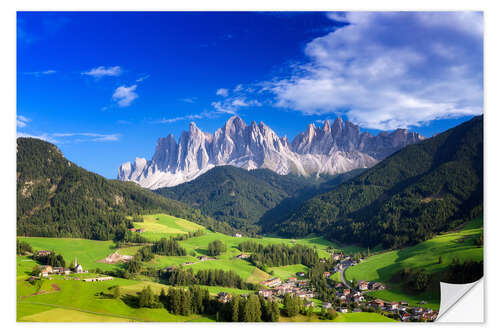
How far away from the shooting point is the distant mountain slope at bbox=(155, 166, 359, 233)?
94.2 metres

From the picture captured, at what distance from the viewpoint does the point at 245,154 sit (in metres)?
168

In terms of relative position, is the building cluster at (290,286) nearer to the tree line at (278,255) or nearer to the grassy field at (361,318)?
the tree line at (278,255)

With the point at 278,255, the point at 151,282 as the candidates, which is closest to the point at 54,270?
the point at 151,282

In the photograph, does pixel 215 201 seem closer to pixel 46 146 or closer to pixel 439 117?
pixel 46 146

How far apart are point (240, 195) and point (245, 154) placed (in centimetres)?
6458

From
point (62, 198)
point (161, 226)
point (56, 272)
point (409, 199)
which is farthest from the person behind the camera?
point (409, 199)

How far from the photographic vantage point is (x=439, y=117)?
22.6m

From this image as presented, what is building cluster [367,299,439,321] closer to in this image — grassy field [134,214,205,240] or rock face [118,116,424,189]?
grassy field [134,214,205,240]

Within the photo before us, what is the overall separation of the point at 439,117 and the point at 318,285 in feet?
53.5

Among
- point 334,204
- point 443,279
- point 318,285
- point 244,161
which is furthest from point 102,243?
point 244,161

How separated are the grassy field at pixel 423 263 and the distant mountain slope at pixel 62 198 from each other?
1141 inches

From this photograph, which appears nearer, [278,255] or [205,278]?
[205,278]

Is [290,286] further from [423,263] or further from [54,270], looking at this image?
[54,270]

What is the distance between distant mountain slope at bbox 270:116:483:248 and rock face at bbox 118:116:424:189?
292 ft
